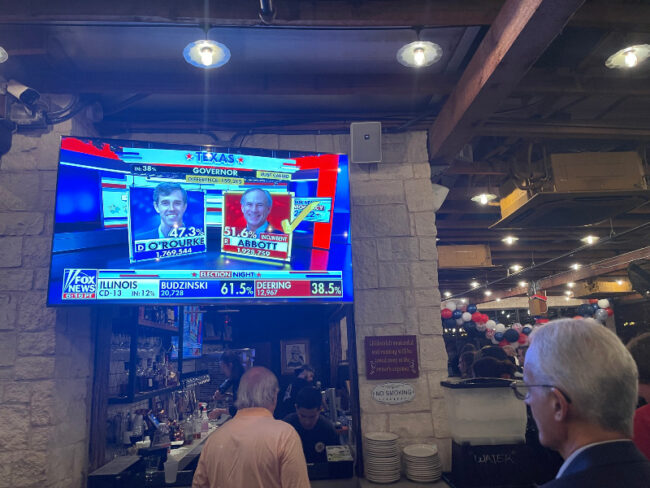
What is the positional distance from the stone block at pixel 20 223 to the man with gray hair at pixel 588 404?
3.71 metres

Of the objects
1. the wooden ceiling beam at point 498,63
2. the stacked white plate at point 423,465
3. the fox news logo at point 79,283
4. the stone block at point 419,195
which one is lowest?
the stacked white plate at point 423,465

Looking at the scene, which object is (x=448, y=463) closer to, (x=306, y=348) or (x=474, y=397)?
(x=474, y=397)

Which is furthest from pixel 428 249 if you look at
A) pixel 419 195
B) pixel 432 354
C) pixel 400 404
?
pixel 400 404

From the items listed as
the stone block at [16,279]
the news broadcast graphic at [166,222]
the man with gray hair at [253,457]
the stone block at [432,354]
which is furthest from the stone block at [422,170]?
the stone block at [16,279]

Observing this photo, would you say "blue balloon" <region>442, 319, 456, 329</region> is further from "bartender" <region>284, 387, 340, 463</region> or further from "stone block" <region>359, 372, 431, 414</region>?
"stone block" <region>359, 372, 431, 414</region>

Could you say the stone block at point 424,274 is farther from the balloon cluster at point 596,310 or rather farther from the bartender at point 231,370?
the balloon cluster at point 596,310

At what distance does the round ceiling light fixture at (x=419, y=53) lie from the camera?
10.3ft

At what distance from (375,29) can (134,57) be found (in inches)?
72.4

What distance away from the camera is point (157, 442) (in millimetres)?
4160

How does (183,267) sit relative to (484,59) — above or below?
below

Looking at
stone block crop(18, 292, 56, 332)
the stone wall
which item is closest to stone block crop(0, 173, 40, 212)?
the stone wall

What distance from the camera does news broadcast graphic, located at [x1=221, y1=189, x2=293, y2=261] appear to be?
351 centimetres

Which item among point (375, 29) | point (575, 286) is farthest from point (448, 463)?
point (575, 286)

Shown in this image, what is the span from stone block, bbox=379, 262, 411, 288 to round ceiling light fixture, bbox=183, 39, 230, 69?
6.62ft
